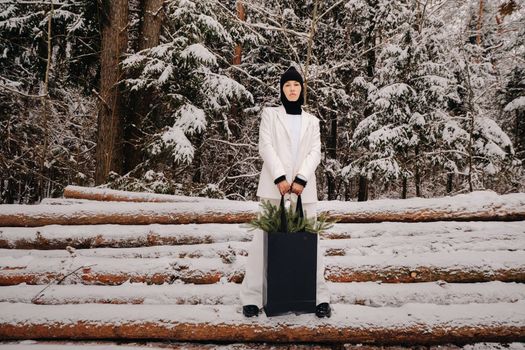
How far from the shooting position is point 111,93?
9.16m

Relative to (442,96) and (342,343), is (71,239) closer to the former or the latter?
(342,343)

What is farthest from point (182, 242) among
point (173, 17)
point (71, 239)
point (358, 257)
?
point (173, 17)

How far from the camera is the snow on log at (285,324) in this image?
302 centimetres

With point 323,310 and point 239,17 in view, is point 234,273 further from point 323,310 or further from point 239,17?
point 239,17

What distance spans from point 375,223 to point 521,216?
1863mm

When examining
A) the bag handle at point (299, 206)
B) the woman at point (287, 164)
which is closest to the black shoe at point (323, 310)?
the woman at point (287, 164)

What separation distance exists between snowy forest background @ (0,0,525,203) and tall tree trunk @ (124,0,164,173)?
0.03 m

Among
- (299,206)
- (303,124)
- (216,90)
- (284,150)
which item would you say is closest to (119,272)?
(299,206)

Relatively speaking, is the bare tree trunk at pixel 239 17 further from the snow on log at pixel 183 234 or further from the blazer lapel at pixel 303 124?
the blazer lapel at pixel 303 124

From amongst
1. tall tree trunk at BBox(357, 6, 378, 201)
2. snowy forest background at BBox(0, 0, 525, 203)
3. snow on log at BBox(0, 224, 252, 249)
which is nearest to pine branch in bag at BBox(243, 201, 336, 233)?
snow on log at BBox(0, 224, 252, 249)

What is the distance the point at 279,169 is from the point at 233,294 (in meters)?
1.34

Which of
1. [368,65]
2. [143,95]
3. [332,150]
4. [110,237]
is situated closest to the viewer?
[110,237]

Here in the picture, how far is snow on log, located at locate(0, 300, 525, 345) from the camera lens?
9.90ft

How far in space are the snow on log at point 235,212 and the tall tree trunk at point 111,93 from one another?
376 centimetres
